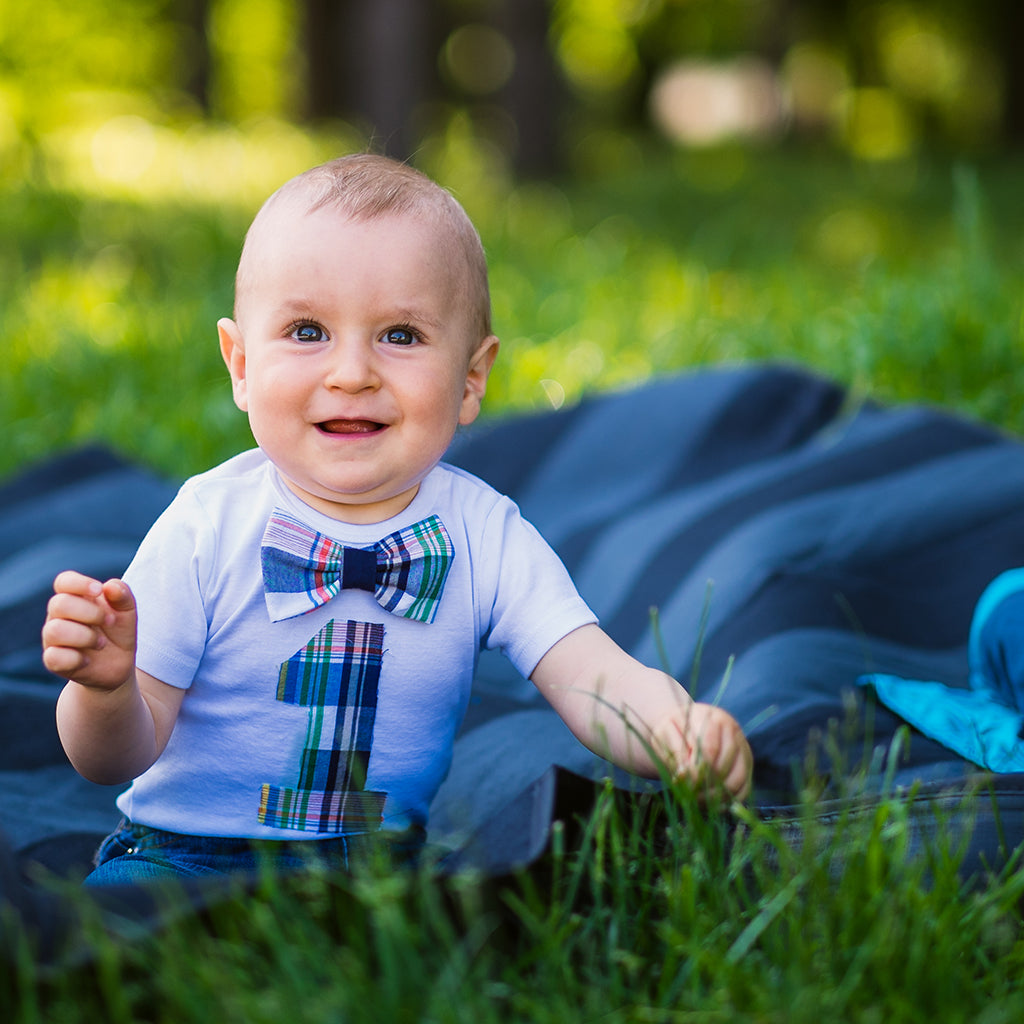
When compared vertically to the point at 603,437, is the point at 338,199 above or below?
below

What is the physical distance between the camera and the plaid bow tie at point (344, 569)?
1580 mm

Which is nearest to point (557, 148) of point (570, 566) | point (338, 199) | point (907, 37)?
point (570, 566)

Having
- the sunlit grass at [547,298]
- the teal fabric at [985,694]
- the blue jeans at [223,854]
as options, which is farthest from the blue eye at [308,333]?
the sunlit grass at [547,298]

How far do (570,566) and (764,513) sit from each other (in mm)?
405

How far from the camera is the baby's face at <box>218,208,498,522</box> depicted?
1537 millimetres

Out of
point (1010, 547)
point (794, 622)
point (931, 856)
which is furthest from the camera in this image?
point (1010, 547)

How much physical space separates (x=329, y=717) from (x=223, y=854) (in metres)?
0.22

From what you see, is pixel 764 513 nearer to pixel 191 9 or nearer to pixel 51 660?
pixel 51 660

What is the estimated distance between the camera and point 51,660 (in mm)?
1341

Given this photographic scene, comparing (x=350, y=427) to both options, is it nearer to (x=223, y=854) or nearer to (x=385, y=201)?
(x=385, y=201)

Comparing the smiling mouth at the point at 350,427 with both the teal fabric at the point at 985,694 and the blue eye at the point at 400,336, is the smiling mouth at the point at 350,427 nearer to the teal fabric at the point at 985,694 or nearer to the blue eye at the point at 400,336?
the blue eye at the point at 400,336

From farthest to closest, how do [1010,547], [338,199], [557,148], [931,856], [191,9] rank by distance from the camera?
1. [191,9]
2. [557,148]
3. [1010,547]
4. [338,199]
5. [931,856]

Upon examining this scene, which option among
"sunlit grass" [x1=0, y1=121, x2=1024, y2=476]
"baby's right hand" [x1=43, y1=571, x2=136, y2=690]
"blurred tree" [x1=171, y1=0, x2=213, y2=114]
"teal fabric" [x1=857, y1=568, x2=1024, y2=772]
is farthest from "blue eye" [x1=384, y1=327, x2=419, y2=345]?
"blurred tree" [x1=171, y1=0, x2=213, y2=114]

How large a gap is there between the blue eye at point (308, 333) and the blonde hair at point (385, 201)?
0.34 feet
